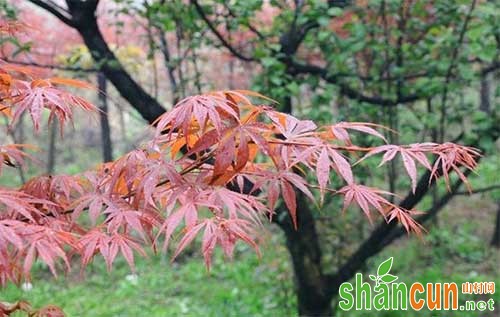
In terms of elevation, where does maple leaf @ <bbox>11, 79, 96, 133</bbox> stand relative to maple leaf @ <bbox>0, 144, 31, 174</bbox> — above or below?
above

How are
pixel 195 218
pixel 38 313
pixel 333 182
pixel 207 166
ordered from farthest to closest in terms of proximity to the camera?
pixel 333 182 → pixel 38 313 → pixel 207 166 → pixel 195 218

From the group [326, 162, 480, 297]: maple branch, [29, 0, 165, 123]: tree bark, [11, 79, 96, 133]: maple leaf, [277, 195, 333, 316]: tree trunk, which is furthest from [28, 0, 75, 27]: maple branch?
[326, 162, 480, 297]: maple branch

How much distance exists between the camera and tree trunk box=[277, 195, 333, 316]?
11.7 feet

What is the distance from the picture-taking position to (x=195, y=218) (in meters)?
1.14

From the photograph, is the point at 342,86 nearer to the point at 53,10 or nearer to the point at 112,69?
the point at 112,69

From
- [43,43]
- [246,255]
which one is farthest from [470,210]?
[43,43]

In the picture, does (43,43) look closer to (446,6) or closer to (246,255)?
(246,255)

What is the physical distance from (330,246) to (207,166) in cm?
310

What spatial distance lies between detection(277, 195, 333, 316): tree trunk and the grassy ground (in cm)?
34

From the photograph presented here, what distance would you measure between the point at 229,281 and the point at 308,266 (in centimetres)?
154

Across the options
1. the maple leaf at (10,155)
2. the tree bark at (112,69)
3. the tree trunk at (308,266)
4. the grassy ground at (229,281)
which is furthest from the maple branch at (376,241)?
the maple leaf at (10,155)

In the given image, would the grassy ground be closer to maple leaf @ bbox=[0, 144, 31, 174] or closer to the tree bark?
the tree bark

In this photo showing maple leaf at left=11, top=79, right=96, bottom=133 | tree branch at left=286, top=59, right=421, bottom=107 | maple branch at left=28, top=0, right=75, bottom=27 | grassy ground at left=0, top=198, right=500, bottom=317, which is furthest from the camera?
grassy ground at left=0, top=198, right=500, bottom=317

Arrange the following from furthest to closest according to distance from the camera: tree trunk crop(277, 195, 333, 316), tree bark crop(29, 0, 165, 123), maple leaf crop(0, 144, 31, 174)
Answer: tree trunk crop(277, 195, 333, 316) < tree bark crop(29, 0, 165, 123) < maple leaf crop(0, 144, 31, 174)
